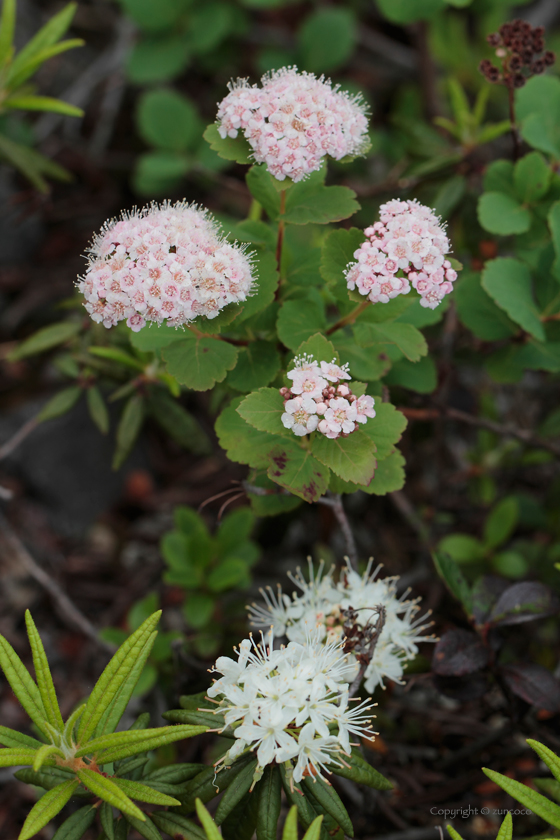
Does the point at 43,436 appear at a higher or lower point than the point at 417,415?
lower

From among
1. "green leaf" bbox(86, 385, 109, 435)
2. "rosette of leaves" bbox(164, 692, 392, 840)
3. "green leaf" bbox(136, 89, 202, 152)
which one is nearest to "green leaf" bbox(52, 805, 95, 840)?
"rosette of leaves" bbox(164, 692, 392, 840)

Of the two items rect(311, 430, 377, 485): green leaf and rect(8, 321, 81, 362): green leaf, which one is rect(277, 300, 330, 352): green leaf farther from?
rect(8, 321, 81, 362): green leaf

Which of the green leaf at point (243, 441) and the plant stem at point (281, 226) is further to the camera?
the plant stem at point (281, 226)

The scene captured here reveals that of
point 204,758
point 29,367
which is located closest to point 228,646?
point 204,758

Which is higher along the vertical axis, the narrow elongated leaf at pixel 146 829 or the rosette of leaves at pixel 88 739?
the rosette of leaves at pixel 88 739

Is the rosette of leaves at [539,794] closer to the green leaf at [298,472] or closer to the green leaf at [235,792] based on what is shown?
the green leaf at [235,792]

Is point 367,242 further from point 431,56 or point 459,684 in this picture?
point 431,56

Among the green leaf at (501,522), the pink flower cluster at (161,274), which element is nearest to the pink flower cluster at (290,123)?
the pink flower cluster at (161,274)
